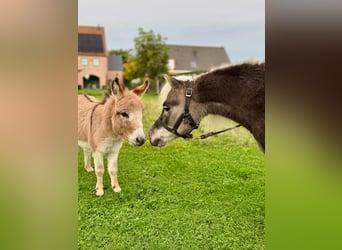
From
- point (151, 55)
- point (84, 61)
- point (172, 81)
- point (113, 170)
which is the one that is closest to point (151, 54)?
point (151, 55)

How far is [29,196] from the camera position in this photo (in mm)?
775

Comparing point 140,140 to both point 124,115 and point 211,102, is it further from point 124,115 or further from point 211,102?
point 211,102

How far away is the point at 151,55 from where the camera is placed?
1.10 m

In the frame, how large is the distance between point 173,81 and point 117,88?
0.18 metres

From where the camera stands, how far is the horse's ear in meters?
1.09

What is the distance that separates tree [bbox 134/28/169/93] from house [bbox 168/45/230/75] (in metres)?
0.03

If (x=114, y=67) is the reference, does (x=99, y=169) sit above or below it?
below

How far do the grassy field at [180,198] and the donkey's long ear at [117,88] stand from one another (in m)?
0.08

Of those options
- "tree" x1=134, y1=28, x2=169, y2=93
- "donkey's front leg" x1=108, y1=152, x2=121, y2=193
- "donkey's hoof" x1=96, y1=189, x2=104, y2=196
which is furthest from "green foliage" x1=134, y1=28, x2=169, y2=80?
"donkey's hoof" x1=96, y1=189, x2=104, y2=196

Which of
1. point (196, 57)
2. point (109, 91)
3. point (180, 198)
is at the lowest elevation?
point (180, 198)

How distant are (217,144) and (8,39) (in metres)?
0.71

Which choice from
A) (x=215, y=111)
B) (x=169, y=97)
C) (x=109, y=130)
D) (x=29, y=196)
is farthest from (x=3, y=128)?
(x=215, y=111)

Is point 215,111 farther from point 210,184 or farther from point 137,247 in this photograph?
point 137,247

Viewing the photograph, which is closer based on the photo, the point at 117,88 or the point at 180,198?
the point at 117,88
